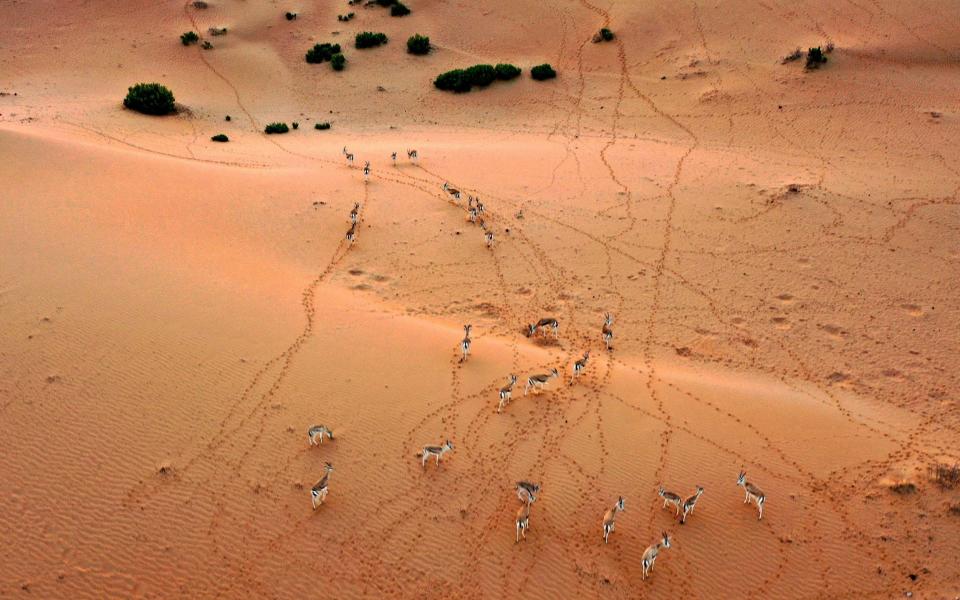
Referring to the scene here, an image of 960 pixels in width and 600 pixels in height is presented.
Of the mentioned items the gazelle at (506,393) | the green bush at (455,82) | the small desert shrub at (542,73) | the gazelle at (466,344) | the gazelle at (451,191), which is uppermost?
the small desert shrub at (542,73)

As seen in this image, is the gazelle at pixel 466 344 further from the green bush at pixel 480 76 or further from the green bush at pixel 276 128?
the green bush at pixel 480 76

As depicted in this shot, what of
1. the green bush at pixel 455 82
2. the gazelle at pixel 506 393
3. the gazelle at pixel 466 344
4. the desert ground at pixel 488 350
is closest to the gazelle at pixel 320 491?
the desert ground at pixel 488 350

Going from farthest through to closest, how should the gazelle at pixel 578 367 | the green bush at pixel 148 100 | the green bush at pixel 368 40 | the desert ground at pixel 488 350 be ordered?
the green bush at pixel 368 40
the green bush at pixel 148 100
the gazelle at pixel 578 367
the desert ground at pixel 488 350

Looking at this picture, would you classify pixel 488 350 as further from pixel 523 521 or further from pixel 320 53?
pixel 320 53

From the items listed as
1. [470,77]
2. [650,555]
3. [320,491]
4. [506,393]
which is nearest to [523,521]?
[650,555]

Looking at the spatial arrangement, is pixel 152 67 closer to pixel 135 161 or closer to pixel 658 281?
pixel 135 161

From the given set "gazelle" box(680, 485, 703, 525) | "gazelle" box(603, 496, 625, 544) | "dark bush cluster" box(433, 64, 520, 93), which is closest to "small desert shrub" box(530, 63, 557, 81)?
"dark bush cluster" box(433, 64, 520, 93)

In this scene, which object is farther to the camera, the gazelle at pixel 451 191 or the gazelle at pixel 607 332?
the gazelle at pixel 451 191

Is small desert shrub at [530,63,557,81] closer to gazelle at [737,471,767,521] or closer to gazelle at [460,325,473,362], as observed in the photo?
gazelle at [460,325,473,362]
